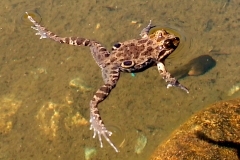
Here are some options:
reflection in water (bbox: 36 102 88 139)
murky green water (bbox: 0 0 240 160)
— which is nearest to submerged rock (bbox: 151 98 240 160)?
murky green water (bbox: 0 0 240 160)

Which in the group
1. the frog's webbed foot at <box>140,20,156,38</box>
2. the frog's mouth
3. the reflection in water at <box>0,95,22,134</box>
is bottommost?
the reflection in water at <box>0,95,22,134</box>

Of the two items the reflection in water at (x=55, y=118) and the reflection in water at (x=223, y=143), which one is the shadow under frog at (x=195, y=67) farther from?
the reflection in water at (x=55, y=118)

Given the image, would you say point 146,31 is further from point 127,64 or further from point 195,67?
point 195,67

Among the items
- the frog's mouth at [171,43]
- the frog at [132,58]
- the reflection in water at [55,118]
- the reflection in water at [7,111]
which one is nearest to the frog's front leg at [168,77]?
the frog at [132,58]

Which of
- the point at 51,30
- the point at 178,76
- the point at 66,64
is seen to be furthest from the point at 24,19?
the point at 178,76

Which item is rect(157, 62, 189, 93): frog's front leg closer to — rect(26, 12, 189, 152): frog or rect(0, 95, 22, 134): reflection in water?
rect(26, 12, 189, 152): frog

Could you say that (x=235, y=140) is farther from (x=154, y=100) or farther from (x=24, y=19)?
(x=24, y=19)
